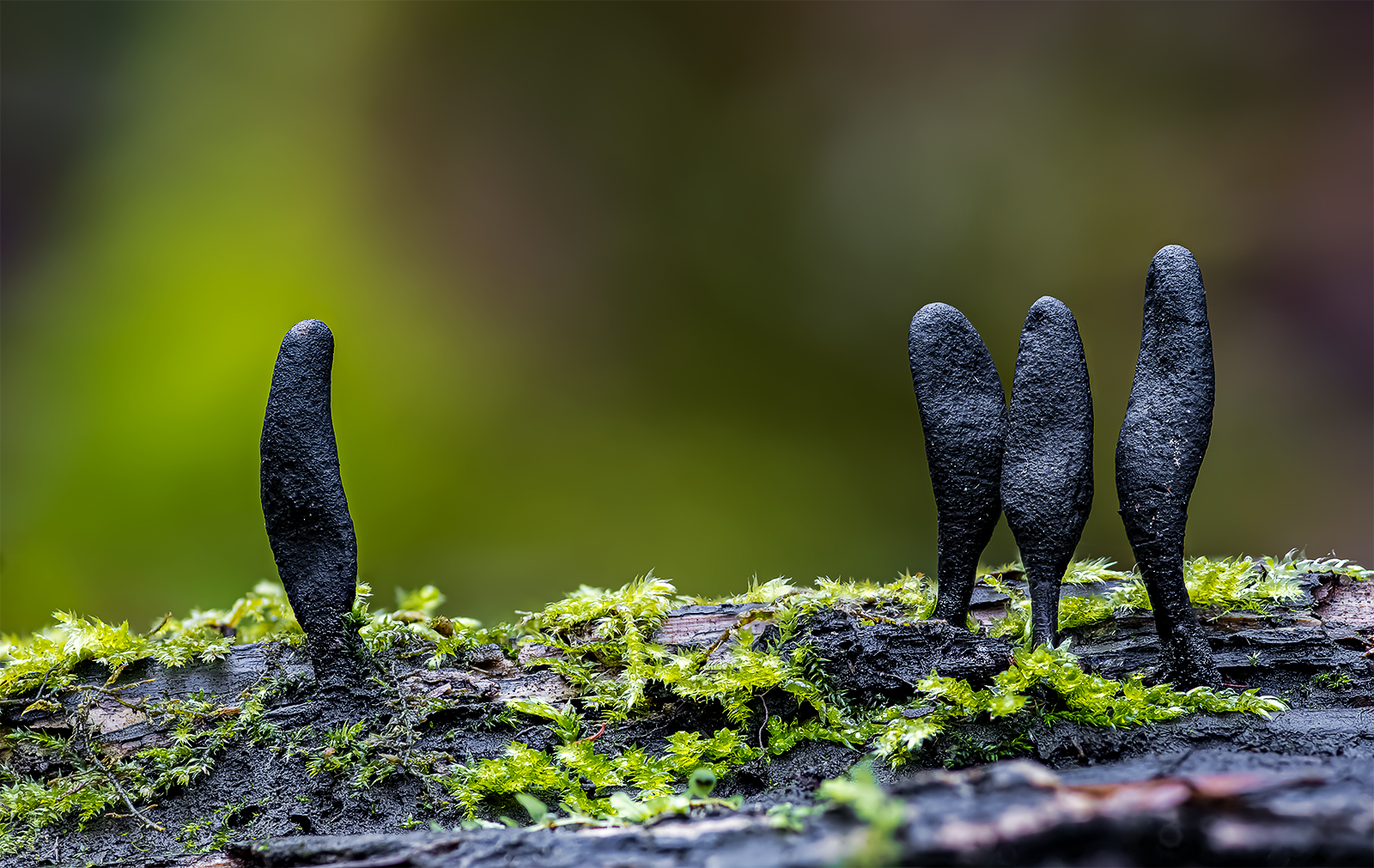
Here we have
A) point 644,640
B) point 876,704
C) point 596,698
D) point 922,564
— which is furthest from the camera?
point 922,564

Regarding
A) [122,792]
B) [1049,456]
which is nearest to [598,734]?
[122,792]

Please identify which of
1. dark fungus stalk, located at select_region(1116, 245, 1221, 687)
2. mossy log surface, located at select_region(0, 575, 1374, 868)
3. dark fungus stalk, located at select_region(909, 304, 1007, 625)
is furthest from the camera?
dark fungus stalk, located at select_region(909, 304, 1007, 625)

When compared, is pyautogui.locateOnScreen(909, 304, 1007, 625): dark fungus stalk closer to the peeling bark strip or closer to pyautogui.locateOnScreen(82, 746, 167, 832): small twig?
the peeling bark strip

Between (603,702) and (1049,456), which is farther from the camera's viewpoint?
(603,702)

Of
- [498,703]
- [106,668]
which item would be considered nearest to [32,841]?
[106,668]

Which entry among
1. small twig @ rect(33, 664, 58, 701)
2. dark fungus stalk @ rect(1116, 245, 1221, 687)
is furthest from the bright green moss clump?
dark fungus stalk @ rect(1116, 245, 1221, 687)

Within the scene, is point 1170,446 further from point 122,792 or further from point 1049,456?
point 122,792

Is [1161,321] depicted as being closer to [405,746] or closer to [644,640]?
[644,640]
